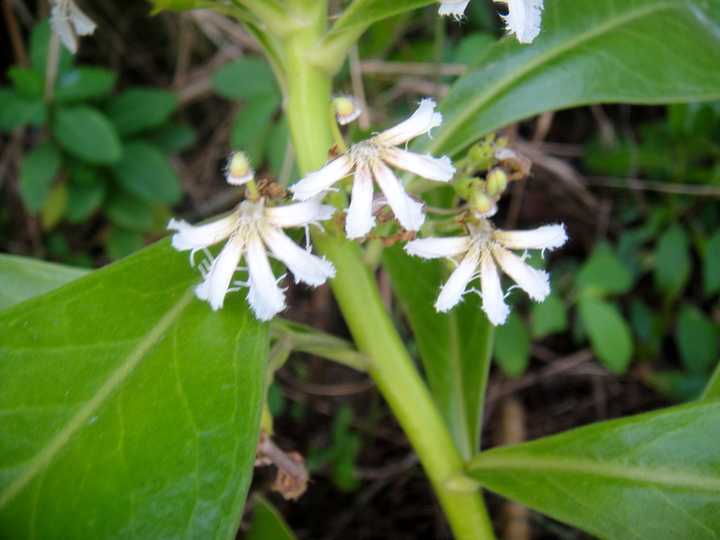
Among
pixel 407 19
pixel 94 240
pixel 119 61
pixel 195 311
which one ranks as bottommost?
pixel 195 311

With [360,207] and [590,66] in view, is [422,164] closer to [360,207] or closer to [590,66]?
[360,207]

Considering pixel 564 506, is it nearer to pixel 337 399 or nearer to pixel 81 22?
pixel 81 22

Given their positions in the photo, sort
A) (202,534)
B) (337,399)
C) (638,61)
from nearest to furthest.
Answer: (202,534) < (638,61) < (337,399)

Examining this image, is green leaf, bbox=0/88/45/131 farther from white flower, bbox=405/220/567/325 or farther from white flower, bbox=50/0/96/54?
white flower, bbox=405/220/567/325

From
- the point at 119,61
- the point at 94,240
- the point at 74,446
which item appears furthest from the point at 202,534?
the point at 119,61

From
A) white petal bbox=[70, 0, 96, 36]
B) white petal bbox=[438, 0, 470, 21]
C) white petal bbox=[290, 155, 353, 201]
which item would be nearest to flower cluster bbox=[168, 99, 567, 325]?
white petal bbox=[290, 155, 353, 201]

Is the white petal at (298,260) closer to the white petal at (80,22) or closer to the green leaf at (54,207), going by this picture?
the white petal at (80,22)

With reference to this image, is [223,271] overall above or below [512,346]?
below

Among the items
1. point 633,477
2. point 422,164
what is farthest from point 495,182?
point 633,477

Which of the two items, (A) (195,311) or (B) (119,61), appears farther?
(B) (119,61)
